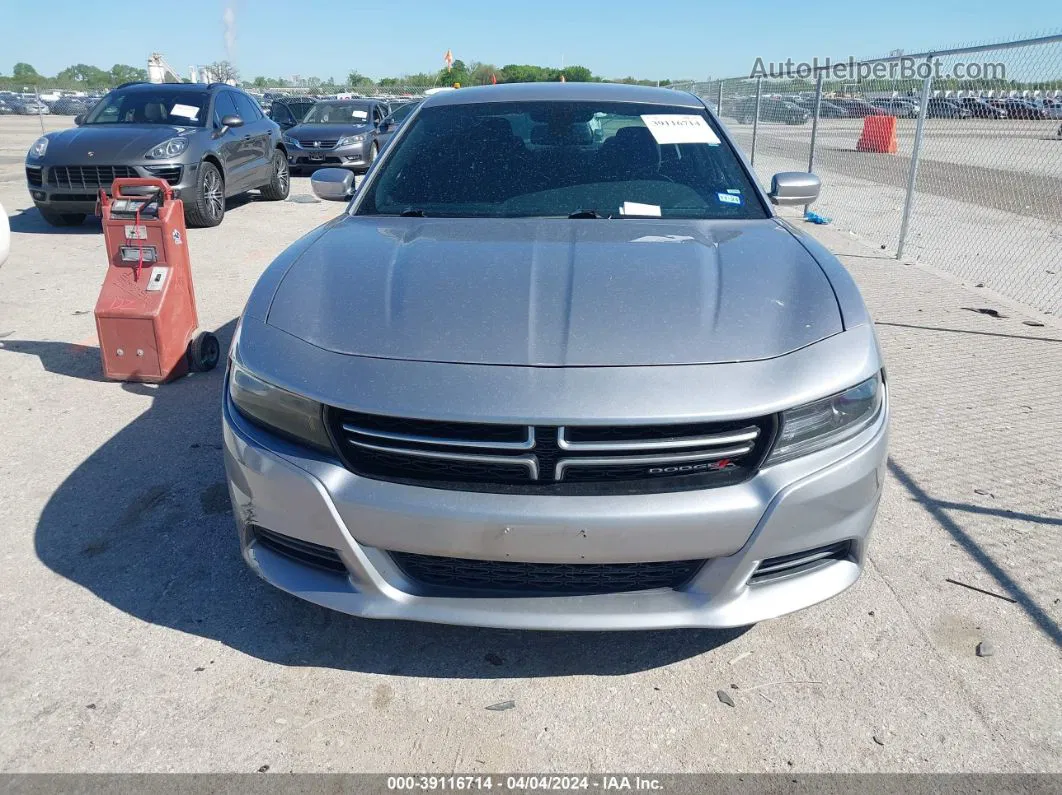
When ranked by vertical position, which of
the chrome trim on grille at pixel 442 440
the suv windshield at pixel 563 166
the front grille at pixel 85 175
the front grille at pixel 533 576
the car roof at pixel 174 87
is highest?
the car roof at pixel 174 87

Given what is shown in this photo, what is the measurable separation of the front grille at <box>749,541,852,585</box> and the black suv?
880 cm

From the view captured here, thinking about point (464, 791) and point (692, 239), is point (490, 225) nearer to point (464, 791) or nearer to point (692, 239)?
point (692, 239)

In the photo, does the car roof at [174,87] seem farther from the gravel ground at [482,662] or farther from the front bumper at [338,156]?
the gravel ground at [482,662]

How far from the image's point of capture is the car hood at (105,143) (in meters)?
9.14

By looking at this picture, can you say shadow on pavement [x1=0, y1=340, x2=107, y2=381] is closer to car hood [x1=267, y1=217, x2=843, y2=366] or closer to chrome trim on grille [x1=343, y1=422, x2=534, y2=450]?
car hood [x1=267, y1=217, x2=843, y2=366]

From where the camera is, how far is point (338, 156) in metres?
15.1

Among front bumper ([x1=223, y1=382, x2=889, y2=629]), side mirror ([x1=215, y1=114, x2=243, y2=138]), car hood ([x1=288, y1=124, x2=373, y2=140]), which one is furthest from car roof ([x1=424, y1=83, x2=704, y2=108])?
car hood ([x1=288, y1=124, x2=373, y2=140])

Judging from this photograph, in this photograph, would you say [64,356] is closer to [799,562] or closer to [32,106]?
[799,562]

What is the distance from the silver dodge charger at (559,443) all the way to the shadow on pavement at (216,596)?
38cm

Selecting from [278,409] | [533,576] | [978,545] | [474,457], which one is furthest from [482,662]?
[978,545]

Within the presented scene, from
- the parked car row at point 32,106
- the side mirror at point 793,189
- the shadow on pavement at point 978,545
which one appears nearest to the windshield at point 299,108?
the side mirror at point 793,189

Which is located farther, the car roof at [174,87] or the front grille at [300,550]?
the car roof at [174,87]

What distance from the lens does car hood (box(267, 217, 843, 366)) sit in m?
2.30

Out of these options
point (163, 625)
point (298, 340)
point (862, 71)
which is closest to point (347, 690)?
point (163, 625)
